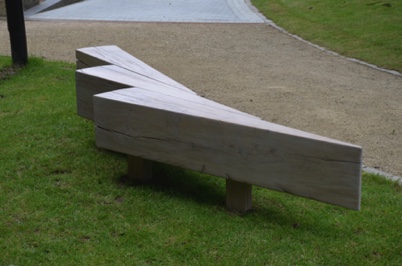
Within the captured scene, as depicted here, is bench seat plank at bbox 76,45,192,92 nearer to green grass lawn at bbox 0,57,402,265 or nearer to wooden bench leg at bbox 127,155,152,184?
green grass lawn at bbox 0,57,402,265

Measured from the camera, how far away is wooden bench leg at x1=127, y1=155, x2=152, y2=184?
4.78 metres

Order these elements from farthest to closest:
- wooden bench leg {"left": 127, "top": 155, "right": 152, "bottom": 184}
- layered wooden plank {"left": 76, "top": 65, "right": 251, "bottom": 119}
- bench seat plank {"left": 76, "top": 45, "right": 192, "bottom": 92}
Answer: bench seat plank {"left": 76, "top": 45, "right": 192, "bottom": 92}, layered wooden plank {"left": 76, "top": 65, "right": 251, "bottom": 119}, wooden bench leg {"left": 127, "top": 155, "right": 152, "bottom": 184}

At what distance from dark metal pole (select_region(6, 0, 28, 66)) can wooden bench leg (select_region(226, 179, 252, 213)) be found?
473 cm

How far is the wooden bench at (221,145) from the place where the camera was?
12.4 ft

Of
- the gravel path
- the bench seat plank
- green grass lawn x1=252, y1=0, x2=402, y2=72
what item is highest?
the bench seat plank

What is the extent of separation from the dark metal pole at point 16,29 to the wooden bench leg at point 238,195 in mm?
4730

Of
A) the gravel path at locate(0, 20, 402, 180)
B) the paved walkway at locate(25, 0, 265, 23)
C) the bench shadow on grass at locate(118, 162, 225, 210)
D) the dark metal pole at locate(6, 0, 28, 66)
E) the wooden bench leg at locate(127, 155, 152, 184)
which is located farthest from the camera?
the paved walkway at locate(25, 0, 265, 23)

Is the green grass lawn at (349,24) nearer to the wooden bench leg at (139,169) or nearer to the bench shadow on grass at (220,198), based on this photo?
the bench shadow on grass at (220,198)

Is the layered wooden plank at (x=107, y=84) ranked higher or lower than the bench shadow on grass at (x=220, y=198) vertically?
higher

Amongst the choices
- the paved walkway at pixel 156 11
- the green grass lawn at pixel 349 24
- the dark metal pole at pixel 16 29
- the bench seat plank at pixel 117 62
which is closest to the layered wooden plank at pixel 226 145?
the bench seat plank at pixel 117 62

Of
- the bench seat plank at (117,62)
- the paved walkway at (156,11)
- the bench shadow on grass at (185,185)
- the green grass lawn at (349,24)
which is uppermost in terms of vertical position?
Answer: the bench seat plank at (117,62)

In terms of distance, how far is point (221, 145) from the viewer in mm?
4137

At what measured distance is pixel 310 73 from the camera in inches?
363

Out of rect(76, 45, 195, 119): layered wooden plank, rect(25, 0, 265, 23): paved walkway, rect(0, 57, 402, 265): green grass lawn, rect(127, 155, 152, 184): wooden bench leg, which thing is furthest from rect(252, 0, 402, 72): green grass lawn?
rect(127, 155, 152, 184): wooden bench leg
